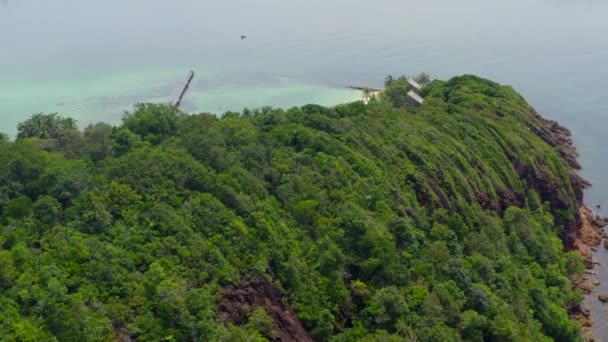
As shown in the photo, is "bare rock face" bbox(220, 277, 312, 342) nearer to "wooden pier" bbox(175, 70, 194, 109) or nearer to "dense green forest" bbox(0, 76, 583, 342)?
"dense green forest" bbox(0, 76, 583, 342)

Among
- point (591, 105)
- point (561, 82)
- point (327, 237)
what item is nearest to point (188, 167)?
point (327, 237)

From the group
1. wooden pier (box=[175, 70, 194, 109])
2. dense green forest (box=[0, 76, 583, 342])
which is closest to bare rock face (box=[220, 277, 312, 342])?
dense green forest (box=[0, 76, 583, 342])

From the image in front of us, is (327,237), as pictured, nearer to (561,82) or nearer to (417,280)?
(417,280)

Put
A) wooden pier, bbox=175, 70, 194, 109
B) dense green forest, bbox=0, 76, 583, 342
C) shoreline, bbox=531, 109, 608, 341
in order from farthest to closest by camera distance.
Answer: wooden pier, bbox=175, 70, 194, 109, shoreline, bbox=531, 109, 608, 341, dense green forest, bbox=0, 76, 583, 342

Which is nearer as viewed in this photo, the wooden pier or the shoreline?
the shoreline

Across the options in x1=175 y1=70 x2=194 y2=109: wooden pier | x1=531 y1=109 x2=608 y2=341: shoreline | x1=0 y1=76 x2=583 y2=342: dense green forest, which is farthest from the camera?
x1=175 y1=70 x2=194 y2=109: wooden pier

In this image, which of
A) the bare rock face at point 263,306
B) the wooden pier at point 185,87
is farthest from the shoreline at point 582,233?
the wooden pier at point 185,87
